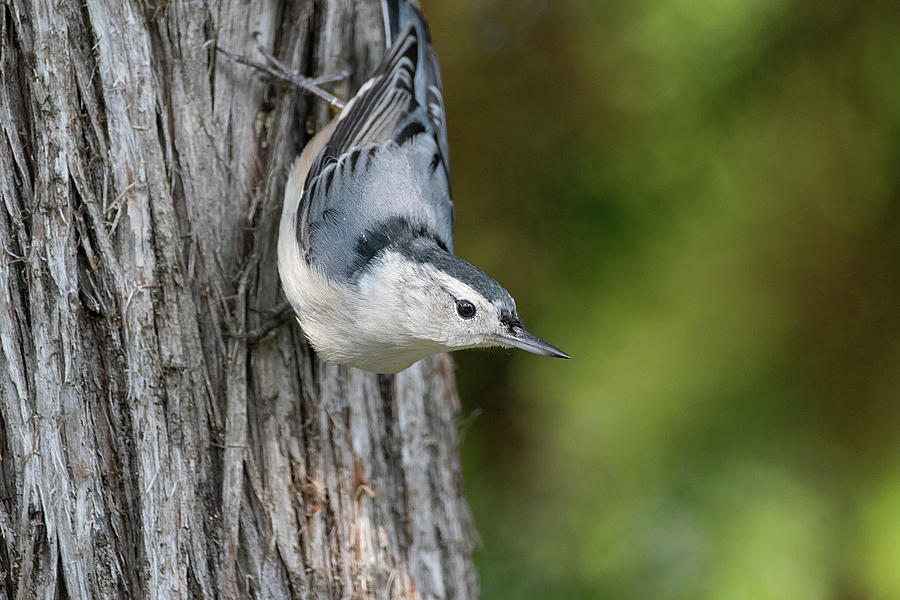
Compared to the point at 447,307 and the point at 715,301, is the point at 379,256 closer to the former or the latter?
the point at 447,307

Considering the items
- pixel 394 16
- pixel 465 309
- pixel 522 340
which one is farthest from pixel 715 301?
pixel 394 16

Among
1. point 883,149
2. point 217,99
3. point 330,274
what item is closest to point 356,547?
point 330,274

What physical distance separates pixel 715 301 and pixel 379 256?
4.17 ft

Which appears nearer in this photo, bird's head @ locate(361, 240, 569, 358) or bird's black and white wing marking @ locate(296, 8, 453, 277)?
bird's head @ locate(361, 240, 569, 358)

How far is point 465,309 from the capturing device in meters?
1.83

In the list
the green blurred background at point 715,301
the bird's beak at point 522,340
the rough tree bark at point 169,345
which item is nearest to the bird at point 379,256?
the bird's beak at point 522,340

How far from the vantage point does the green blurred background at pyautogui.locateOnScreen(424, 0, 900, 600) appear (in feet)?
8.31

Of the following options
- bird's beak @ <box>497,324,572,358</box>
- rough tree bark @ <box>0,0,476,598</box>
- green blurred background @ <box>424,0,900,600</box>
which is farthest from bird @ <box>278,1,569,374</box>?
green blurred background @ <box>424,0,900,600</box>

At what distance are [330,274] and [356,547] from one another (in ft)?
2.20

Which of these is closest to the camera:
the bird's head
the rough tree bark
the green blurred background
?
the rough tree bark

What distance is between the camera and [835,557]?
8.14ft

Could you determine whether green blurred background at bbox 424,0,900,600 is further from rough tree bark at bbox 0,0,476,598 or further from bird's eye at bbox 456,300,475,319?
bird's eye at bbox 456,300,475,319

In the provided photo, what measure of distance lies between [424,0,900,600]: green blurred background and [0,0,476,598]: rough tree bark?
657 mm

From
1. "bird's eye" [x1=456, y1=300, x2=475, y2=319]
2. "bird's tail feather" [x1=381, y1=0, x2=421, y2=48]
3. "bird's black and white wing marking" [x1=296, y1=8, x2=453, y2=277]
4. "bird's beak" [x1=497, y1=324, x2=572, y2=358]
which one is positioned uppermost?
"bird's tail feather" [x1=381, y1=0, x2=421, y2=48]
